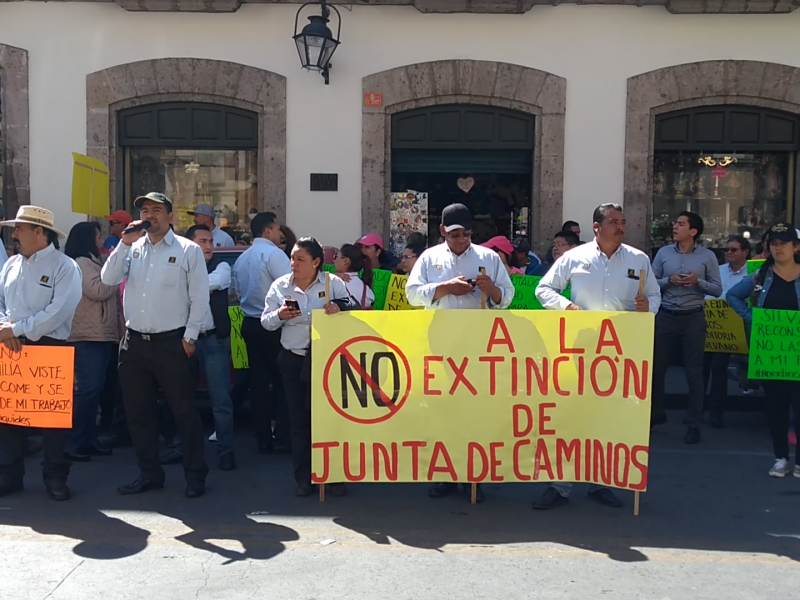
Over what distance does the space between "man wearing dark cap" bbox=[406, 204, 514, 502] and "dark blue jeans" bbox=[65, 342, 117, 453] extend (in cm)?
277

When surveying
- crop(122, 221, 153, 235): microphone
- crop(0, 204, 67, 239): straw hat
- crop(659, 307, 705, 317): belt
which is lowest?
crop(659, 307, 705, 317): belt

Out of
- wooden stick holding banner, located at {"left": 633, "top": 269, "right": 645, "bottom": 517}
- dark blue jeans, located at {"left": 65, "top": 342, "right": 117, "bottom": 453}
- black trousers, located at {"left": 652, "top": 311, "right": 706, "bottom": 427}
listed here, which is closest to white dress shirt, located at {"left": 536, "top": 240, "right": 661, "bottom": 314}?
wooden stick holding banner, located at {"left": 633, "top": 269, "right": 645, "bottom": 517}

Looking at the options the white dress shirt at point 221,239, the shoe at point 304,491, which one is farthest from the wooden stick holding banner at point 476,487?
the white dress shirt at point 221,239

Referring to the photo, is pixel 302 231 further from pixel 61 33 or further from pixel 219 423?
pixel 219 423

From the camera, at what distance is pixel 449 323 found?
5.43m

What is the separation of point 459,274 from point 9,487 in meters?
3.42

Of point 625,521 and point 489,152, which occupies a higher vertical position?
point 489,152

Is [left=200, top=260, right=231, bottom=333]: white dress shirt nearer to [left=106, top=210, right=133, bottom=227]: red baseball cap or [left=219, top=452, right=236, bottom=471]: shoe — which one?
[left=219, top=452, right=236, bottom=471]: shoe

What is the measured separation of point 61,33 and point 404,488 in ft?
26.4

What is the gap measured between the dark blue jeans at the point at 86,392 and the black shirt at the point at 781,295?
5384 millimetres

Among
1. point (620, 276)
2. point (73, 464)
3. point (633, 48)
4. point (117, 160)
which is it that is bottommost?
point (73, 464)

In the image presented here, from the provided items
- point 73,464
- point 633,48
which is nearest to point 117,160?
point 73,464

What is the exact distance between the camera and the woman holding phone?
5863mm

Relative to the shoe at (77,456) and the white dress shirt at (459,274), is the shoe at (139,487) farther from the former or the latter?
the white dress shirt at (459,274)
